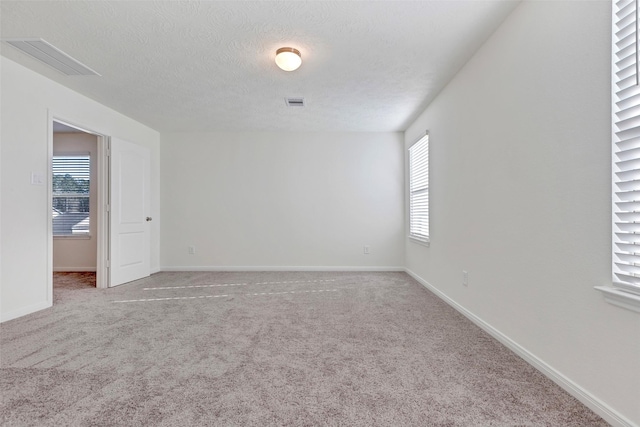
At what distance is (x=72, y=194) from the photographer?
18.9ft

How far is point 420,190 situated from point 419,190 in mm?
51

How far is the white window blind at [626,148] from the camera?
1.36 metres

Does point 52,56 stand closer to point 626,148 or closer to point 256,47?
point 256,47

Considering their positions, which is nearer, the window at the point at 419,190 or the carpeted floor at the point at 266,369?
the carpeted floor at the point at 266,369

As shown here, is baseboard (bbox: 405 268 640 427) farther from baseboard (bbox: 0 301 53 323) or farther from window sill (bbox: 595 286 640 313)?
baseboard (bbox: 0 301 53 323)

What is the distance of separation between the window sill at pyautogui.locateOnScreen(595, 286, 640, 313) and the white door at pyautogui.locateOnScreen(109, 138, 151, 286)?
5.10 metres

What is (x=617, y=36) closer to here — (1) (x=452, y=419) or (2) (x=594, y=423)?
(2) (x=594, y=423)

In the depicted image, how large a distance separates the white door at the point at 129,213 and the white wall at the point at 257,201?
0.57 metres

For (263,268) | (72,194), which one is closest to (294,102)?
(263,268)

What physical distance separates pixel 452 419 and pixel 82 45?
3.84 m

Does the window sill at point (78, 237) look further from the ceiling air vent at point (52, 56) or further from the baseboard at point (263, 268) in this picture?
the ceiling air vent at point (52, 56)

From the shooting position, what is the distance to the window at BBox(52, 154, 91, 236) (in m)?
5.75

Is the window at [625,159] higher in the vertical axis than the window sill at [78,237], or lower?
higher

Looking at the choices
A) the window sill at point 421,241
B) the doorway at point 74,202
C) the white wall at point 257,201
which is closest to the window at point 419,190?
the window sill at point 421,241
